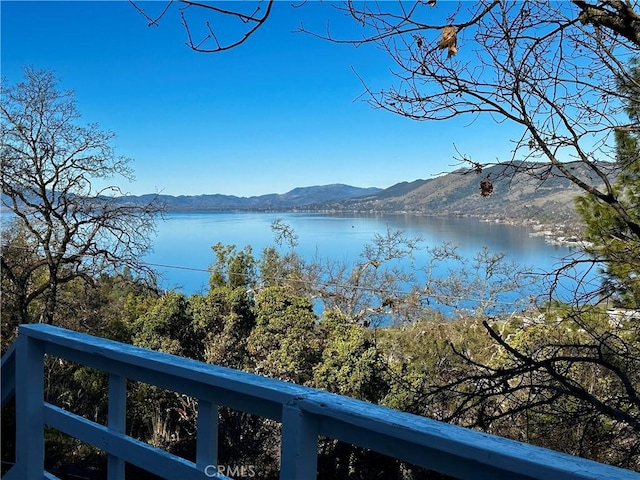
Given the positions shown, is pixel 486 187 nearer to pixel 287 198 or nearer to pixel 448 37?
pixel 448 37

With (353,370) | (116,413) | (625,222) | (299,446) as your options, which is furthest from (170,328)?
(299,446)

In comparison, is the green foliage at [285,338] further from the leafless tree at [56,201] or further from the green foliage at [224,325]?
the leafless tree at [56,201]

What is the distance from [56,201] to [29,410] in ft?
30.4

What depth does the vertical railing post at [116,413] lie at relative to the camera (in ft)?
3.45

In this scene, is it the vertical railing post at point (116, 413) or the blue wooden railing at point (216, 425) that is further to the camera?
the vertical railing post at point (116, 413)

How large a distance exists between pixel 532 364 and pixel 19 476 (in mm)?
2159

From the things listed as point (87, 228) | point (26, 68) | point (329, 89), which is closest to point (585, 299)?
point (87, 228)

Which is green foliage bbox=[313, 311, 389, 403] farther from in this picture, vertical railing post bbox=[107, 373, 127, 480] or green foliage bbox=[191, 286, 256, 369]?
vertical railing post bbox=[107, 373, 127, 480]

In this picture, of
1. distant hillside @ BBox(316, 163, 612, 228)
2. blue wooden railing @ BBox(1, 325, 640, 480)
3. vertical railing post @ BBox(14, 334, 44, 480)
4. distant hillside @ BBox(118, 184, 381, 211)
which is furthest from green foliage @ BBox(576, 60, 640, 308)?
distant hillside @ BBox(118, 184, 381, 211)

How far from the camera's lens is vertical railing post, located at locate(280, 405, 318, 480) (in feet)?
2.26

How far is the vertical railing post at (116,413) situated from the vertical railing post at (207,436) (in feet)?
0.95

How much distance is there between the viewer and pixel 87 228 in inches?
380

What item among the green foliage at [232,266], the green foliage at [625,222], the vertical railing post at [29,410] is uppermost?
the green foliage at [625,222]

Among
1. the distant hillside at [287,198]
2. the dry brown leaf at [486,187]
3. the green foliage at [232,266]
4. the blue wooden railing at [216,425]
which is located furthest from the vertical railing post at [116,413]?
the distant hillside at [287,198]
